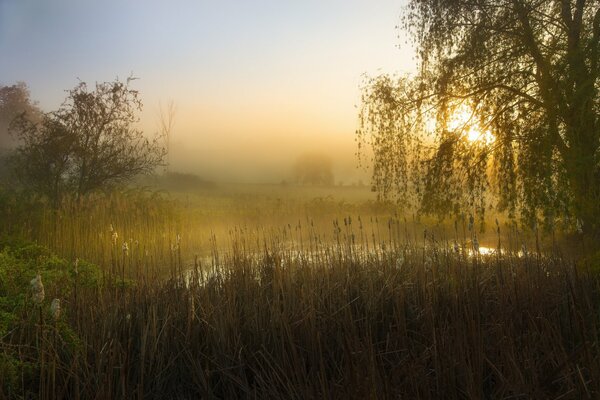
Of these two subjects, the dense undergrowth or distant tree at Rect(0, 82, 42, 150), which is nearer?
the dense undergrowth

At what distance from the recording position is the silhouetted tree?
1034 centimetres

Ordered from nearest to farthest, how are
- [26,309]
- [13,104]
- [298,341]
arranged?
[26,309]
[298,341]
[13,104]

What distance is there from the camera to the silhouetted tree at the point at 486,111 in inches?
407

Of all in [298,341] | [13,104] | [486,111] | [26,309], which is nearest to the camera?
[26,309]

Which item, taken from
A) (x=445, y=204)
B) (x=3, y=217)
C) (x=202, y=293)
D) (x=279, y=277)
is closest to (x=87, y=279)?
(x=202, y=293)

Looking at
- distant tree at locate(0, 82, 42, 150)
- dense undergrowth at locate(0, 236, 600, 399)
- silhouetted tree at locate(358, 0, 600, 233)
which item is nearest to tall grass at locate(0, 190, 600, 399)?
dense undergrowth at locate(0, 236, 600, 399)

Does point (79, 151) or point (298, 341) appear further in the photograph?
point (79, 151)

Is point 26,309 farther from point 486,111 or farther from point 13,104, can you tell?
point 13,104

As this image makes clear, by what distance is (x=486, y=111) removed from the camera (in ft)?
39.4

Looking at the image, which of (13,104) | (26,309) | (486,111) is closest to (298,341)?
(26,309)

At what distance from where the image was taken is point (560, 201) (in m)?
9.94

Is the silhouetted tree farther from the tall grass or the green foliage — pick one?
the green foliage

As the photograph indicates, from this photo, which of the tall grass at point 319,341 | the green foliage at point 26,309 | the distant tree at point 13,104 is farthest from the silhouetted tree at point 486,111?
the distant tree at point 13,104

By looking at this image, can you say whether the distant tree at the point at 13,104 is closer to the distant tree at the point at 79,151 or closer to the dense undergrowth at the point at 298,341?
the distant tree at the point at 79,151
